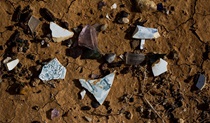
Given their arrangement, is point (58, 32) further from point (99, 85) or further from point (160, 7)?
point (160, 7)

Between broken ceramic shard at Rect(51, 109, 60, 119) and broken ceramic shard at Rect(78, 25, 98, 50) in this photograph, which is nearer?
broken ceramic shard at Rect(78, 25, 98, 50)

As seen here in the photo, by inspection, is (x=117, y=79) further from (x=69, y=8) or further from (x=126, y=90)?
(x=69, y=8)

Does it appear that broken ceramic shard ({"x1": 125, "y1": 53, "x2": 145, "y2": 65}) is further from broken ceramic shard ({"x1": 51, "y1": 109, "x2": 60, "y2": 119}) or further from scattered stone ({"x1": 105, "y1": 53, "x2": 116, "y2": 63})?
broken ceramic shard ({"x1": 51, "y1": 109, "x2": 60, "y2": 119})

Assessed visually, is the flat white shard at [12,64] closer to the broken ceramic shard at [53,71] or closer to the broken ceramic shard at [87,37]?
the broken ceramic shard at [53,71]

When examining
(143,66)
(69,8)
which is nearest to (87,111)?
(143,66)

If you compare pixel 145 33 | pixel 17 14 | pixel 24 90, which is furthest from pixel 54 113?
pixel 145 33

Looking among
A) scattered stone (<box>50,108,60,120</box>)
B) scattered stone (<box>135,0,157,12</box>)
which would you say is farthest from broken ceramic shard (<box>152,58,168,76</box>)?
scattered stone (<box>50,108,60,120</box>)
